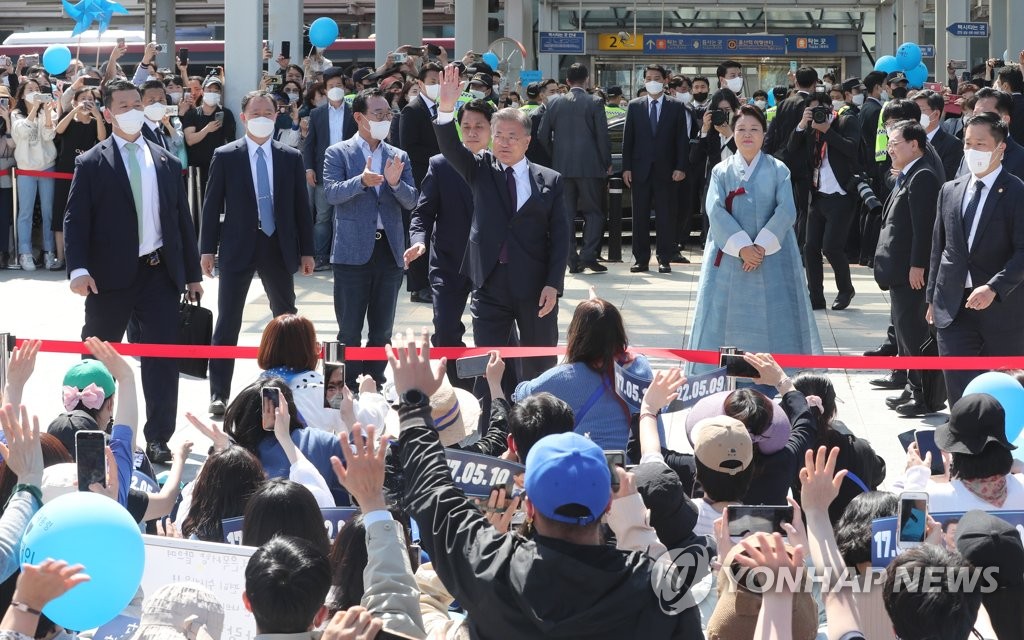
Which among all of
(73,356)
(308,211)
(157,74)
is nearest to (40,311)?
(73,356)

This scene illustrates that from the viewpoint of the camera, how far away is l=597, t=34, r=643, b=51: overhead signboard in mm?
46469

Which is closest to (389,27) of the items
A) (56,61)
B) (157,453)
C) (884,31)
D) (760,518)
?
(56,61)

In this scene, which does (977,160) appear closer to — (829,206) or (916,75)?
(829,206)

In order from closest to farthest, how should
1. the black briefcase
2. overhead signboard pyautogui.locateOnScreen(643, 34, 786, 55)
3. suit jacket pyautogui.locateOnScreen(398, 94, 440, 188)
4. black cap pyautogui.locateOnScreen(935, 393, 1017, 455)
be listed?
black cap pyautogui.locateOnScreen(935, 393, 1017, 455) → the black briefcase → suit jacket pyautogui.locateOnScreen(398, 94, 440, 188) → overhead signboard pyautogui.locateOnScreen(643, 34, 786, 55)

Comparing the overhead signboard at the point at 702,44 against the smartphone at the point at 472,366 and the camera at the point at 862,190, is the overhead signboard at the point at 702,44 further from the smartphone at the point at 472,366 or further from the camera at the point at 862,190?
the smartphone at the point at 472,366

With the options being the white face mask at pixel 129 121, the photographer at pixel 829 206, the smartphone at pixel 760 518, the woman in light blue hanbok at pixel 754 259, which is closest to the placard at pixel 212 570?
the smartphone at pixel 760 518

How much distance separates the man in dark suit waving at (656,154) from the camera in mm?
13977

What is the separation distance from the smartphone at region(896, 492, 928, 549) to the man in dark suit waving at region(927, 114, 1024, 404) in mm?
4179

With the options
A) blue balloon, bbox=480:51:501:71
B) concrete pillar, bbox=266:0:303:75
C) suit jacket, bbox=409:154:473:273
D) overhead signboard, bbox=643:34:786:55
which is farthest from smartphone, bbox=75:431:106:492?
overhead signboard, bbox=643:34:786:55

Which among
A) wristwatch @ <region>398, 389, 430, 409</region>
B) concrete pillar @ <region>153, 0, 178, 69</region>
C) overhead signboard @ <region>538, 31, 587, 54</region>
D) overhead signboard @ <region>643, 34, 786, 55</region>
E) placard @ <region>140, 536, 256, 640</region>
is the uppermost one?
overhead signboard @ <region>643, 34, 786, 55</region>

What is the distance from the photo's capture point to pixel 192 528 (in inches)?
168

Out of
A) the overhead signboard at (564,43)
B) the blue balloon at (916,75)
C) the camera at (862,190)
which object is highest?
the overhead signboard at (564,43)

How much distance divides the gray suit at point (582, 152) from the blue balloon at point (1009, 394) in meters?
8.62

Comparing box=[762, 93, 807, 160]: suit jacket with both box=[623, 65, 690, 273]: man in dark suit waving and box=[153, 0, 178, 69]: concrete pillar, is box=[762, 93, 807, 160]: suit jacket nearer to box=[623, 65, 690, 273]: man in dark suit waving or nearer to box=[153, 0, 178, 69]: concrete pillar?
box=[623, 65, 690, 273]: man in dark suit waving
